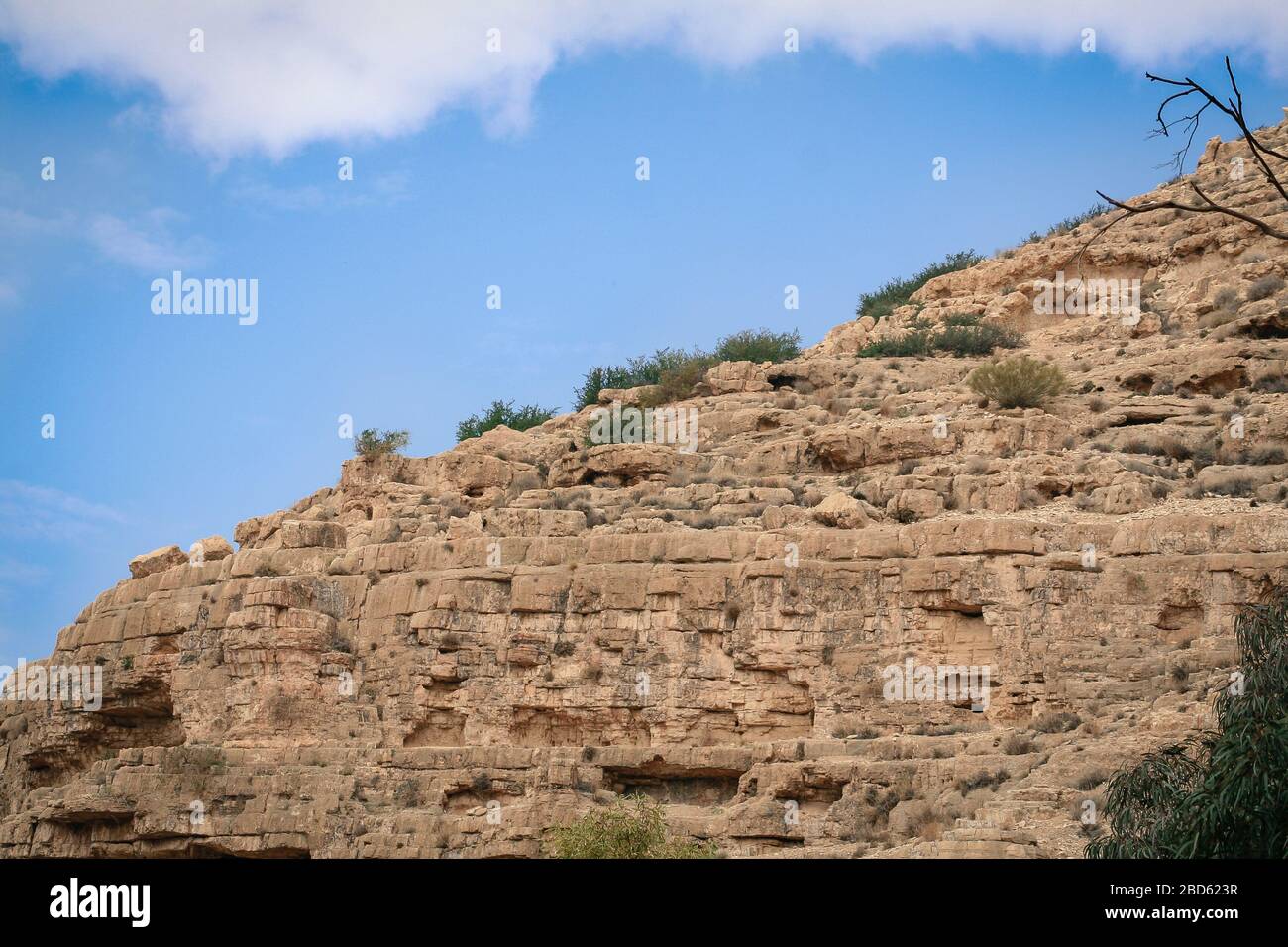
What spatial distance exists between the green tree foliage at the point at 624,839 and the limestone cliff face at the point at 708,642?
1.14 m

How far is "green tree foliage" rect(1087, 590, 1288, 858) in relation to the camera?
13461 millimetres

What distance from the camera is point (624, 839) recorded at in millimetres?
22234

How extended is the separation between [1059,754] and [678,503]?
10.5 metres

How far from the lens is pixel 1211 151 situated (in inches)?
1806

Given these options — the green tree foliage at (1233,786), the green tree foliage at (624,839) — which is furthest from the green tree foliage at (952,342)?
the green tree foliage at (1233,786)

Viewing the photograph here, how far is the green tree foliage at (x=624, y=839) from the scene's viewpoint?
22.0 metres

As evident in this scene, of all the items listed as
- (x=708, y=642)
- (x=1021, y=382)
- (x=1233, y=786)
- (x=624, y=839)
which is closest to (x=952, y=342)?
(x=1021, y=382)

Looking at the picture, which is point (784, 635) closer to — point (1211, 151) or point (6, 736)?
point (6, 736)

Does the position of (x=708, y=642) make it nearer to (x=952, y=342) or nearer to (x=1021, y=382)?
(x=1021, y=382)

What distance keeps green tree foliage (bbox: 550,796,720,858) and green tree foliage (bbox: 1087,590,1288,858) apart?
778 centimetres
